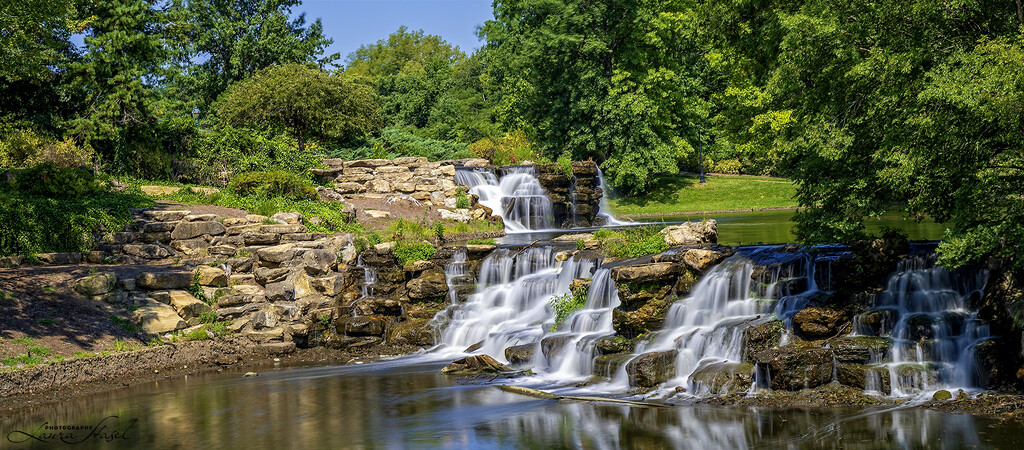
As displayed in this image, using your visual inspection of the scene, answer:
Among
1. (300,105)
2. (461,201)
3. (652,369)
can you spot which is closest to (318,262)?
(652,369)

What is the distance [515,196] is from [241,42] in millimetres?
22707

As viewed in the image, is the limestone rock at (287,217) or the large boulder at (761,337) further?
the limestone rock at (287,217)

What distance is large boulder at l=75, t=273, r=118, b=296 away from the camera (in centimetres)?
1867

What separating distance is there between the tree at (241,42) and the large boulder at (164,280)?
29607mm

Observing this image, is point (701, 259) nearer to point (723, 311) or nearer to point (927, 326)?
point (723, 311)

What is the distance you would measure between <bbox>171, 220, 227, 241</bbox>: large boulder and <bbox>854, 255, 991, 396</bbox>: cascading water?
16709 mm

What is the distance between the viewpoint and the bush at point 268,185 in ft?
93.1

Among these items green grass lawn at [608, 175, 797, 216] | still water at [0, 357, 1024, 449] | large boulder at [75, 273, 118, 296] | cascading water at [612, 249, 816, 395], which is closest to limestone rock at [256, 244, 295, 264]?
large boulder at [75, 273, 118, 296]

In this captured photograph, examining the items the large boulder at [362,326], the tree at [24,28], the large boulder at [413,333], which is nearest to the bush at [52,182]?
the tree at [24,28]

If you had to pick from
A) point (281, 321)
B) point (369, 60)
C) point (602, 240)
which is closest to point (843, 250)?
point (602, 240)

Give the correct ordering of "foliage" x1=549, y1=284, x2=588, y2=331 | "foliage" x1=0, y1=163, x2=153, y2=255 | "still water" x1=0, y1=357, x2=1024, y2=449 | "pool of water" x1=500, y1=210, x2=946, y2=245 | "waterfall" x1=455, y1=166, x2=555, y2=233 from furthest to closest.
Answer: "waterfall" x1=455, y1=166, x2=555, y2=233 → "pool of water" x1=500, y1=210, x2=946, y2=245 → "foliage" x1=0, y1=163, x2=153, y2=255 → "foliage" x1=549, y1=284, x2=588, y2=331 → "still water" x1=0, y1=357, x2=1024, y2=449

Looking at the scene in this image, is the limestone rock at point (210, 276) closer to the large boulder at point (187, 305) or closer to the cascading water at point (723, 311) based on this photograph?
the large boulder at point (187, 305)

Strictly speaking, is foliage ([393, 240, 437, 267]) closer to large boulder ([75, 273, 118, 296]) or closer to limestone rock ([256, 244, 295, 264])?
limestone rock ([256, 244, 295, 264])

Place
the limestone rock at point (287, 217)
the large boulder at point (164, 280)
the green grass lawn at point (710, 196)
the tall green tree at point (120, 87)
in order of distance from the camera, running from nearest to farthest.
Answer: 1. the large boulder at point (164, 280)
2. the limestone rock at point (287, 217)
3. the tall green tree at point (120, 87)
4. the green grass lawn at point (710, 196)
